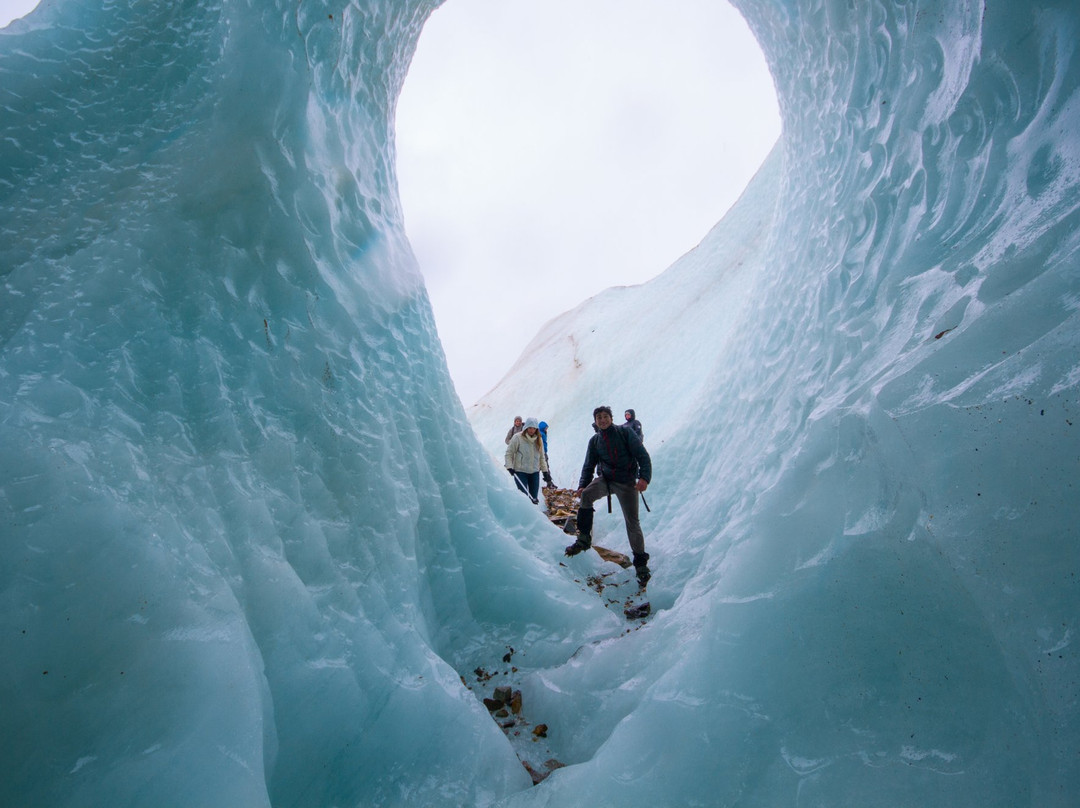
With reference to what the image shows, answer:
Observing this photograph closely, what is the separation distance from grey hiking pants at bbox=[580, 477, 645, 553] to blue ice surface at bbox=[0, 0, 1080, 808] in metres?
0.70

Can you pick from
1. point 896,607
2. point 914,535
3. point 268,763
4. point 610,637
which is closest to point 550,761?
point 610,637

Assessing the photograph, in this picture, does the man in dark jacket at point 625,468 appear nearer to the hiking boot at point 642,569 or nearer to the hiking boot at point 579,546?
the hiking boot at point 642,569

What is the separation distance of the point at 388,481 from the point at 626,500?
1.84 m

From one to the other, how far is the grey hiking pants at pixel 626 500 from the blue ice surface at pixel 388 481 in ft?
2.30

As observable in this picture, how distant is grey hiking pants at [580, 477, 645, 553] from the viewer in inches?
145

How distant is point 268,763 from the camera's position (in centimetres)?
165

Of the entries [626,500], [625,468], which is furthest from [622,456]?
[626,500]

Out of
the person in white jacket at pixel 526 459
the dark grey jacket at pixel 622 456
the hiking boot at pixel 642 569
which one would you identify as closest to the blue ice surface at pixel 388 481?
the hiking boot at pixel 642 569

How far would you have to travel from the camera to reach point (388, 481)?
2680 mm

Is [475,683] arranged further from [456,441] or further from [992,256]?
[992,256]

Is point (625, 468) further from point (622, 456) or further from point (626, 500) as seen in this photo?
point (626, 500)

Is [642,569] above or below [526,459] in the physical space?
below

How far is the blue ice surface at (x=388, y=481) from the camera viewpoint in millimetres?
1322

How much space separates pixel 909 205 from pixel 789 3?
2.30m
